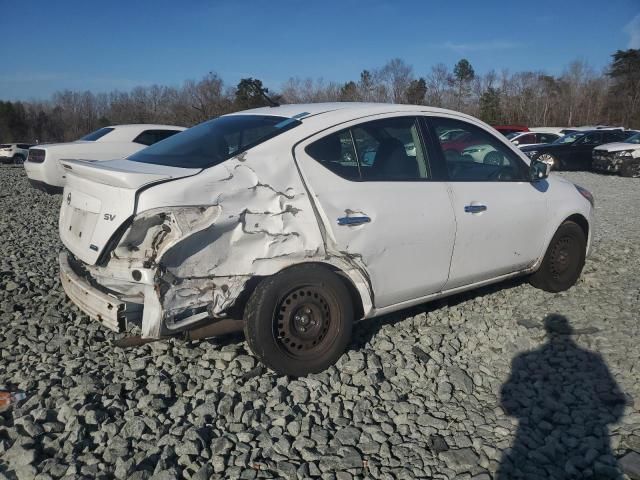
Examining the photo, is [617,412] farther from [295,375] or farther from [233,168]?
[233,168]

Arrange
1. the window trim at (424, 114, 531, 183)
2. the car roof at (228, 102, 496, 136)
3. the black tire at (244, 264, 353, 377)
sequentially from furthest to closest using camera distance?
the window trim at (424, 114, 531, 183), the car roof at (228, 102, 496, 136), the black tire at (244, 264, 353, 377)

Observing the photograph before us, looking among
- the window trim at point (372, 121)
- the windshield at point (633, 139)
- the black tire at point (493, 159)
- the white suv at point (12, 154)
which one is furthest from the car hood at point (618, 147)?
the white suv at point (12, 154)

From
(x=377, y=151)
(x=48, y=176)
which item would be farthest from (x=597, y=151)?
(x=377, y=151)

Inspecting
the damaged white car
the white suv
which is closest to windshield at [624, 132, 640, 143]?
the damaged white car

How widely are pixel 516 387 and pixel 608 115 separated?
55684 millimetres

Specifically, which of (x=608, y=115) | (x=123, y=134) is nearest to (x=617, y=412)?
(x=123, y=134)

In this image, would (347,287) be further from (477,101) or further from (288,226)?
(477,101)

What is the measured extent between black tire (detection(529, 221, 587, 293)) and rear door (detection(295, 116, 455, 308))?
1.50 meters

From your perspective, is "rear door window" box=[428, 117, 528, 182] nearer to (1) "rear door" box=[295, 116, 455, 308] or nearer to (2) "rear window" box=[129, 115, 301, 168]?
(1) "rear door" box=[295, 116, 455, 308]

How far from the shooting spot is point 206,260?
3000 millimetres

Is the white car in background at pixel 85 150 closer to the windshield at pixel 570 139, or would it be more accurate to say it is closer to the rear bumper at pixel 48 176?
the rear bumper at pixel 48 176

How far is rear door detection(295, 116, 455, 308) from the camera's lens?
11.1ft

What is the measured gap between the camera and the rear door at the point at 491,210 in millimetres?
3990

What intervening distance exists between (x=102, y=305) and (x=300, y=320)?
3.88 ft
